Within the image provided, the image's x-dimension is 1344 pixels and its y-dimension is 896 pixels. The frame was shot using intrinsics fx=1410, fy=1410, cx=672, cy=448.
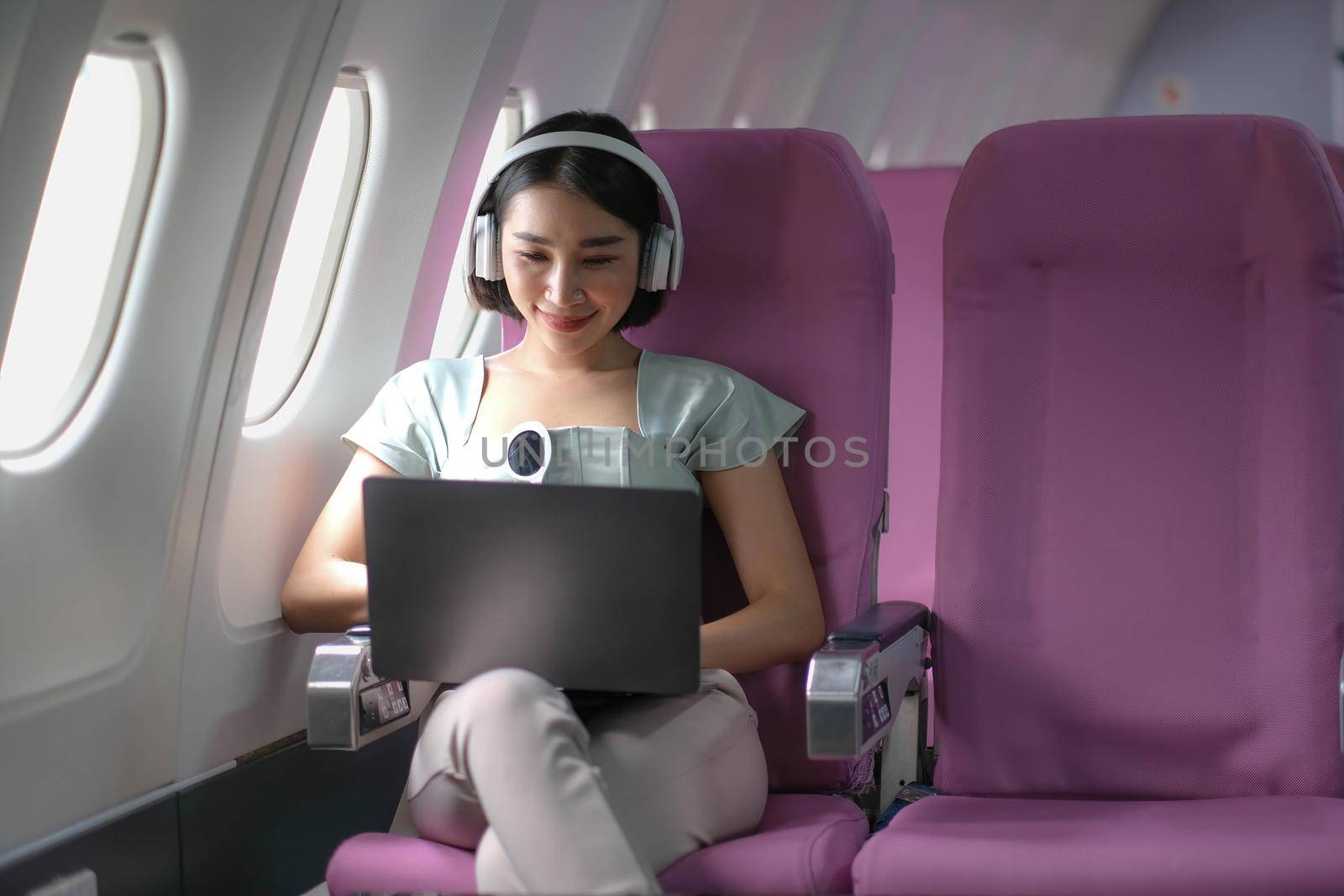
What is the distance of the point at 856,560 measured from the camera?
2.44 metres

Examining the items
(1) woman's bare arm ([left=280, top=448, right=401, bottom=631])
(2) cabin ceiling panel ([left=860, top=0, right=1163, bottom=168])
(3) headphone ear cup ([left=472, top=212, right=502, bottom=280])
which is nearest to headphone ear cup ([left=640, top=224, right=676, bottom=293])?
(3) headphone ear cup ([left=472, top=212, right=502, bottom=280])

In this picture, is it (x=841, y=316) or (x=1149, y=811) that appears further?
(x=841, y=316)

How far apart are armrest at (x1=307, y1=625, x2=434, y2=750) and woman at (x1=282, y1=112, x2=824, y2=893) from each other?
0.10m

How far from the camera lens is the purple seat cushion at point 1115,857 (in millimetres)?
1842

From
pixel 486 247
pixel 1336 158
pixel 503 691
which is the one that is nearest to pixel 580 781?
pixel 503 691

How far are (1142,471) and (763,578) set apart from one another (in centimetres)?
67

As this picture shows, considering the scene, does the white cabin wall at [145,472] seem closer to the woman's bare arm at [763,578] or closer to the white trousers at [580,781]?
→ the white trousers at [580,781]

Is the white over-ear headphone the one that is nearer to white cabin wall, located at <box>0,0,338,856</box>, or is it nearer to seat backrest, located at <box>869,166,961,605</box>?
white cabin wall, located at <box>0,0,338,856</box>

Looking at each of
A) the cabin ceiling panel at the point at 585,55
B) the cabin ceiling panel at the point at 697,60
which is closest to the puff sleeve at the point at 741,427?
the cabin ceiling panel at the point at 585,55

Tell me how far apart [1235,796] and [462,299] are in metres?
2.55

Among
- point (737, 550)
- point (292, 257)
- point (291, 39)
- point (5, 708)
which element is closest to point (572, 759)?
point (737, 550)

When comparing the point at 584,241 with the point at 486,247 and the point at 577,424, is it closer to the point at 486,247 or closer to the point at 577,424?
the point at 486,247

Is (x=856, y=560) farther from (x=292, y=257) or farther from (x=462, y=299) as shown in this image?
(x=462, y=299)

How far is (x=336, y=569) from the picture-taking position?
235cm
